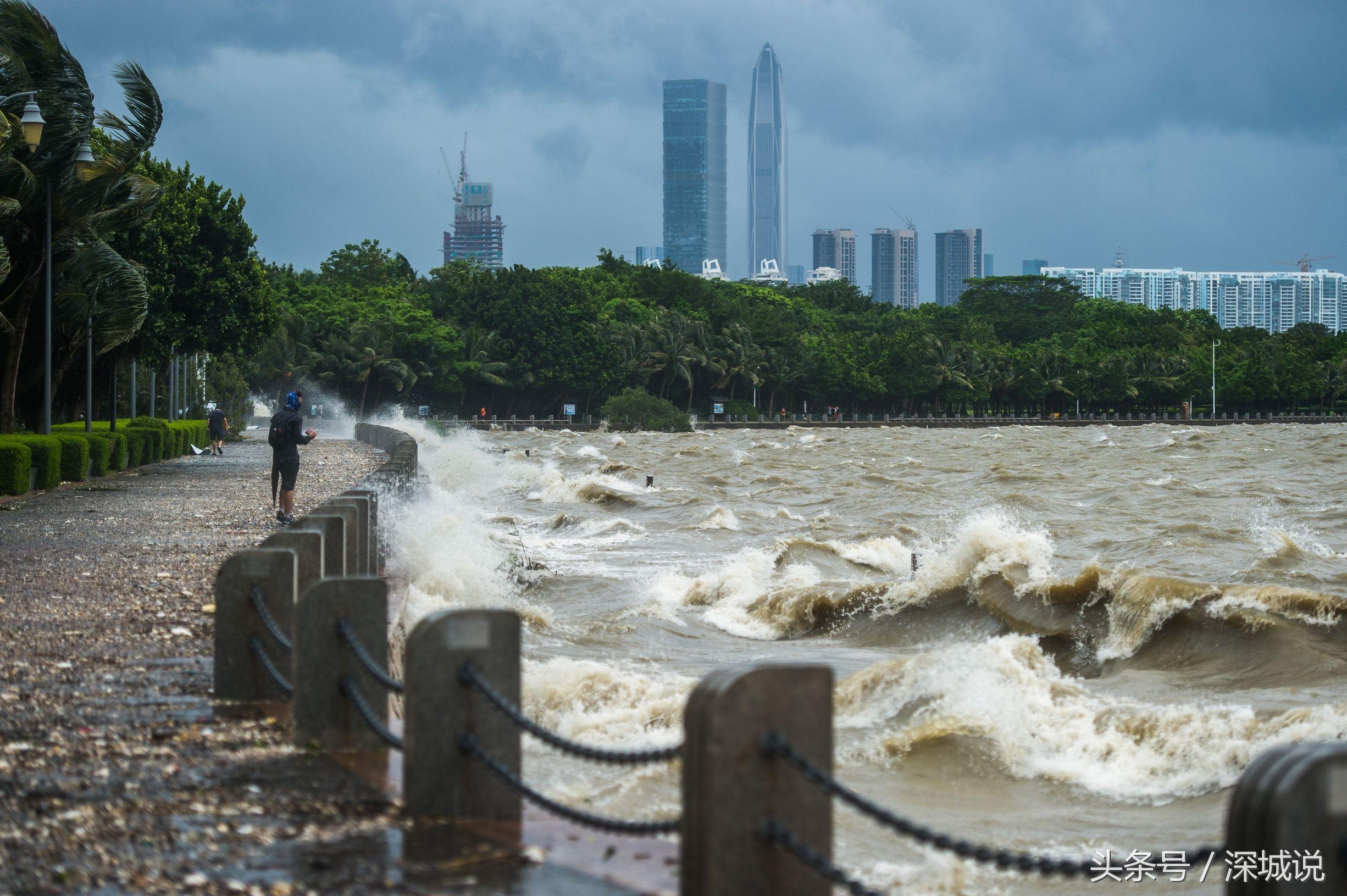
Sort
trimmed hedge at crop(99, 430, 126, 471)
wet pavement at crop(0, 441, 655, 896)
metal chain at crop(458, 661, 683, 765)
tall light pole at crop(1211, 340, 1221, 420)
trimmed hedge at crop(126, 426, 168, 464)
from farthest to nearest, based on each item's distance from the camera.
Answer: tall light pole at crop(1211, 340, 1221, 420), trimmed hedge at crop(126, 426, 168, 464), trimmed hedge at crop(99, 430, 126, 471), wet pavement at crop(0, 441, 655, 896), metal chain at crop(458, 661, 683, 765)

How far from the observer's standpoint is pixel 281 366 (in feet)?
309

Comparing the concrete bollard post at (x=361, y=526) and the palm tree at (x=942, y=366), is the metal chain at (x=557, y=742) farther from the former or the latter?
the palm tree at (x=942, y=366)

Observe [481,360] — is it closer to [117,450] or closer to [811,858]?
[117,450]

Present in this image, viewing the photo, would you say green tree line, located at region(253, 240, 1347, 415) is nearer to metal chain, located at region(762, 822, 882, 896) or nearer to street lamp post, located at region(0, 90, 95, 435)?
street lamp post, located at region(0, 90, 95, 435)

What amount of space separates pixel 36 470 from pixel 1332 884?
24.2 m

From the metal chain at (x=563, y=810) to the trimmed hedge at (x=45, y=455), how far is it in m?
20.6

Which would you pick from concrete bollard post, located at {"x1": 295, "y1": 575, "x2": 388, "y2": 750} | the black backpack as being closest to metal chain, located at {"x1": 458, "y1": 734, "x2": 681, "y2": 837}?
concrete bollard post, located at {"x1": 295, "y1": 575, "x2": 388, "y2": 750}

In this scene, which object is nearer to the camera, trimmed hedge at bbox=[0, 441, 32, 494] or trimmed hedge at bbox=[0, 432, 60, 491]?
trimmed hedge at bbox=[0, 441, 32, 494]

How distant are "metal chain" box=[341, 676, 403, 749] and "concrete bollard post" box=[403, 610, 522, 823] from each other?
604mm

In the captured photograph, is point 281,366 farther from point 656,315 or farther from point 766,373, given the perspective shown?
point 766,373

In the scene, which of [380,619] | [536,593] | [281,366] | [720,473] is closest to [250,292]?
[720,473]

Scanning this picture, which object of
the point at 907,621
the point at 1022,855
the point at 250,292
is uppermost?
the point at 250,292

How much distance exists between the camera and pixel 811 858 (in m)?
3.85

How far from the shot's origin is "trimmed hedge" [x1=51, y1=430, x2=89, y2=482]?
25844 mm
